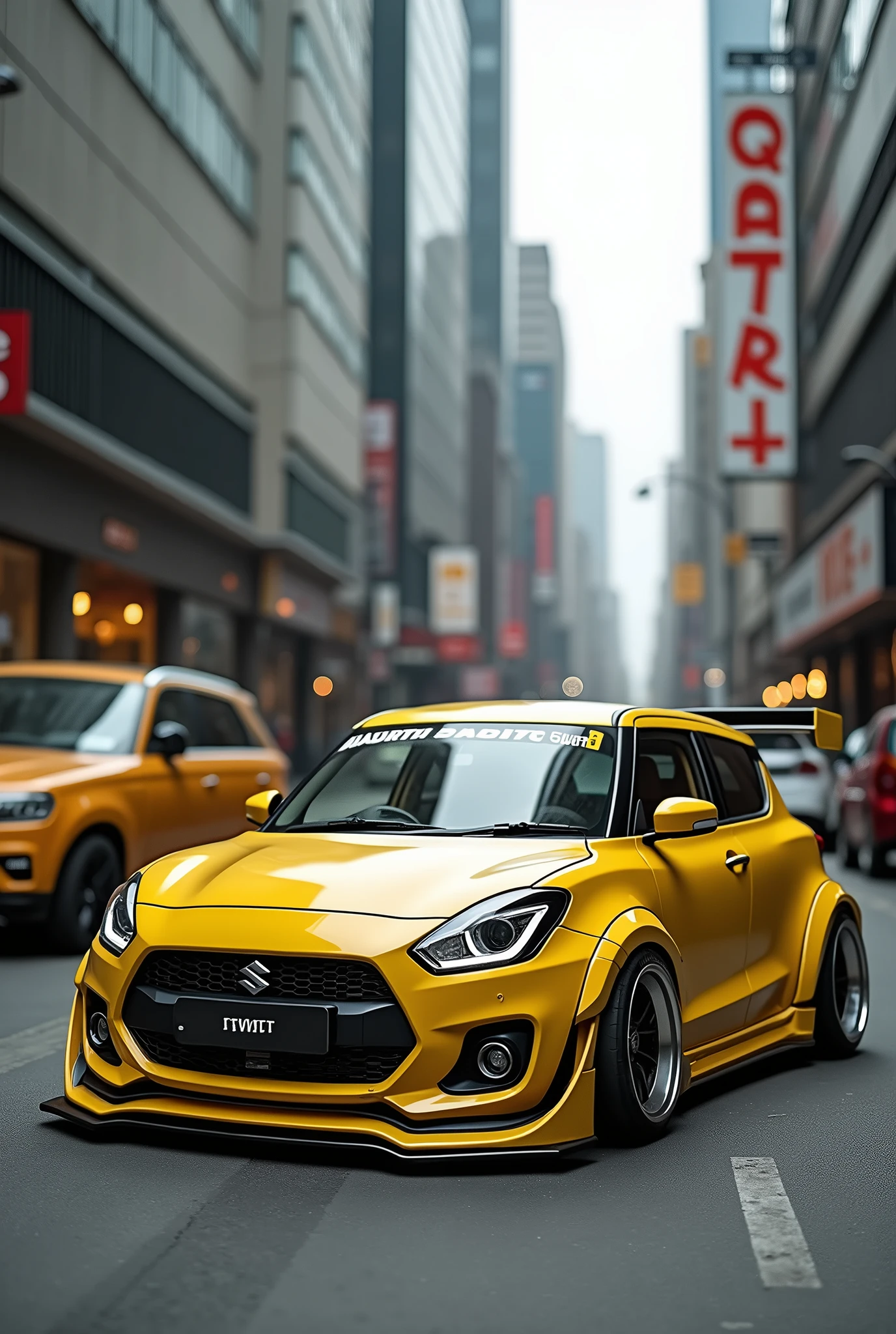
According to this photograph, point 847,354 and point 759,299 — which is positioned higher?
point 759,299

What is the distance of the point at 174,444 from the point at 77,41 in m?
8.13

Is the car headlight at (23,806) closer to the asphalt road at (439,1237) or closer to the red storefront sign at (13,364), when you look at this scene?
the asphalt road at (439,1237)

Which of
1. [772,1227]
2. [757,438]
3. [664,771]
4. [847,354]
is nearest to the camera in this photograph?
[772,1227]

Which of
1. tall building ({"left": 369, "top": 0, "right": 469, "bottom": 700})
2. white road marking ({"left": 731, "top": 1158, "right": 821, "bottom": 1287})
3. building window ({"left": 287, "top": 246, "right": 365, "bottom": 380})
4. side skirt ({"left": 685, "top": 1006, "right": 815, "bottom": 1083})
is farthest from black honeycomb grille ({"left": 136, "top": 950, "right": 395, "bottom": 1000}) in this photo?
tall building ({"left": 369, "top": 0, "right": 469, "bottom": 700})

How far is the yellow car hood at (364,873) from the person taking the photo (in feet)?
16.9

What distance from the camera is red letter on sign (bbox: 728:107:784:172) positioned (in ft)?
136

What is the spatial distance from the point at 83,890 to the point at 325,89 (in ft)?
122

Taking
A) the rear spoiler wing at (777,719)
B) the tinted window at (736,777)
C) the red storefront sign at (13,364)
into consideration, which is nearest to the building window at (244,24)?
the red storefront sign at (13,364)

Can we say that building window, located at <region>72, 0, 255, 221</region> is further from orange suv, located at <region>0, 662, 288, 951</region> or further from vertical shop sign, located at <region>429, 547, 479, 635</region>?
vertical shop sign, located at <region>429, 547, 479, 635</region>

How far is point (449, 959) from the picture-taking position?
4.95 metres

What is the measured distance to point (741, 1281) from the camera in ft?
13.3

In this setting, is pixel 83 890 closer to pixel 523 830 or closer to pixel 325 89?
pixel 523 830

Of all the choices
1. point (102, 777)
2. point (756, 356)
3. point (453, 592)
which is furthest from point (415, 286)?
point (102, 777)

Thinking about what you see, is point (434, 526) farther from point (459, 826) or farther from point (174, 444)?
point (459, 826)
